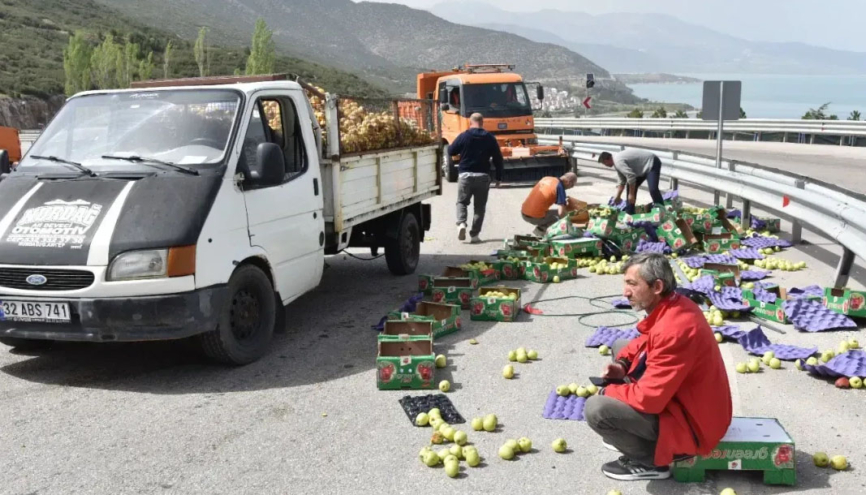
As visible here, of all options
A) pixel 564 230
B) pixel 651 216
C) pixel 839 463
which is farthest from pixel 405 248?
pixel 839 463

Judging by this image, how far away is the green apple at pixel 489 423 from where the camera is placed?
5422mm

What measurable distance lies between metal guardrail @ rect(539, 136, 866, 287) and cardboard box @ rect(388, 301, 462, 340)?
13.0ft

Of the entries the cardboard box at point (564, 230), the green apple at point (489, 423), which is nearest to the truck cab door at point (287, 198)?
the green apple at point (489, 423)

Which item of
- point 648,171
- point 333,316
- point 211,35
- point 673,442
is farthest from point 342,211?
point 211,35

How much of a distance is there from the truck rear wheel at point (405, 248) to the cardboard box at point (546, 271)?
1.54 m

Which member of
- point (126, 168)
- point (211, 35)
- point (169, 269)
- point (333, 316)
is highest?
point (211, 35)

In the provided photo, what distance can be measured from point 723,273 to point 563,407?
4521 millimetres

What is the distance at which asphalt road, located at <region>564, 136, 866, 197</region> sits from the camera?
21069 mm

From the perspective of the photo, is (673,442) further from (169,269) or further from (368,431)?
(169,269)

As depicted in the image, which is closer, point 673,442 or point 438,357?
point 673,442

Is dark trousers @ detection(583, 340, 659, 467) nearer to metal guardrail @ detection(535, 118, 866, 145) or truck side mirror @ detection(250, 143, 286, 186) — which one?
truck side mirror @ detection(250, 143, 286, 186)

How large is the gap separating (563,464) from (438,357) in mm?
2192

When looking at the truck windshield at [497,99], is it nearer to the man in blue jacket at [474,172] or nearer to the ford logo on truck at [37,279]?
the man in blue jacket at [474,172]

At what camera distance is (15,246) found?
6.19m
